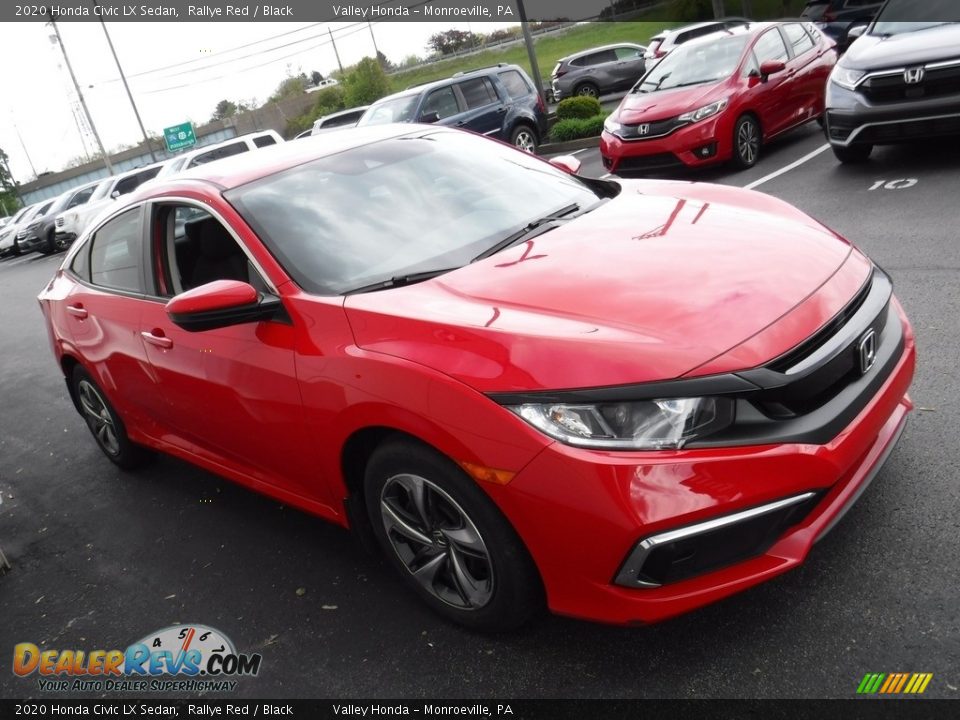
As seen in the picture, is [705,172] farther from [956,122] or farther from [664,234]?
[664,234]

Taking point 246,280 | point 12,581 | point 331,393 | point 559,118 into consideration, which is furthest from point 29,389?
point 559,118

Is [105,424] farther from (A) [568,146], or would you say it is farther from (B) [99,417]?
(A) [568,146]

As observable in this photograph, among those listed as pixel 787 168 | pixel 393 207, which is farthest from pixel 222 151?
pixel 393 207

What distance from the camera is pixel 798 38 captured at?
10469 millimetres

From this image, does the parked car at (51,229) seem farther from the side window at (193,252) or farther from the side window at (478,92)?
the side window at (193,252)

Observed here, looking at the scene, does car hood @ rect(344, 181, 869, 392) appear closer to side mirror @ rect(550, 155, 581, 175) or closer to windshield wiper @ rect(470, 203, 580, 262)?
windshield wiper @ rect(470, 203, 580, 262)

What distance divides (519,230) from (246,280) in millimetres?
1112

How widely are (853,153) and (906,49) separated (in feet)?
3.91

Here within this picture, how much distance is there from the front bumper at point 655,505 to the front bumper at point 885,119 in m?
5.46

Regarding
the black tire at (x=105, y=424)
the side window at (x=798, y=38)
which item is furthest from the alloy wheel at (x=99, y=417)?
the side window at (x=798, y=38)

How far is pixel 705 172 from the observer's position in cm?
988

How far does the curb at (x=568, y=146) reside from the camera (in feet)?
48.5

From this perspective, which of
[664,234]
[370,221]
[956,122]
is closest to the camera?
[664,234]
